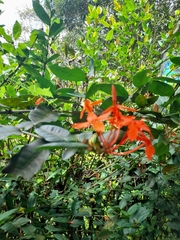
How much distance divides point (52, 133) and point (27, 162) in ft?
0.17

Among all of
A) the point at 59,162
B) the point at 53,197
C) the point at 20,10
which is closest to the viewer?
the point at 53,197

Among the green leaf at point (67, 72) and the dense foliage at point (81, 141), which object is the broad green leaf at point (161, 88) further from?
the green leaf at point (67, 72)

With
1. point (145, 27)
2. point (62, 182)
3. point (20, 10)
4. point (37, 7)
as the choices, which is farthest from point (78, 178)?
point (20, 10)

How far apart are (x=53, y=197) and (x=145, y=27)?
0.81m

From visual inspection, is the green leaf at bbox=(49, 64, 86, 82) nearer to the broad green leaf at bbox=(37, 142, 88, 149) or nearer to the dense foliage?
the dense foliage

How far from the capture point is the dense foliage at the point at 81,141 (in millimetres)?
319

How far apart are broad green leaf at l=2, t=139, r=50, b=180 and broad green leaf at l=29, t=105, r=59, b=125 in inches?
2.1

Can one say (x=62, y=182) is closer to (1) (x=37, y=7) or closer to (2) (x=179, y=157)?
(2) (x=179, y=157)

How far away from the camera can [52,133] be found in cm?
34

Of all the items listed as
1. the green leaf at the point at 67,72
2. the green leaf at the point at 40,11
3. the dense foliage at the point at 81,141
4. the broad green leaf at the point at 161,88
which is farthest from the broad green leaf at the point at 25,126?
the green leaf at the point at 40,11

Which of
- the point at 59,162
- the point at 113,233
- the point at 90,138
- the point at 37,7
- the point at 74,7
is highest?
the point at 74,7

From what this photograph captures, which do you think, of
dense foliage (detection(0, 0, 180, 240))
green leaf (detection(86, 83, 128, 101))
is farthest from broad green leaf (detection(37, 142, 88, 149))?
green leaf (detection(86, 83, 128, 101))

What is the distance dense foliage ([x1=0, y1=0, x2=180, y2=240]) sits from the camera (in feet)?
1.05

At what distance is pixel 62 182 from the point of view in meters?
0.92
